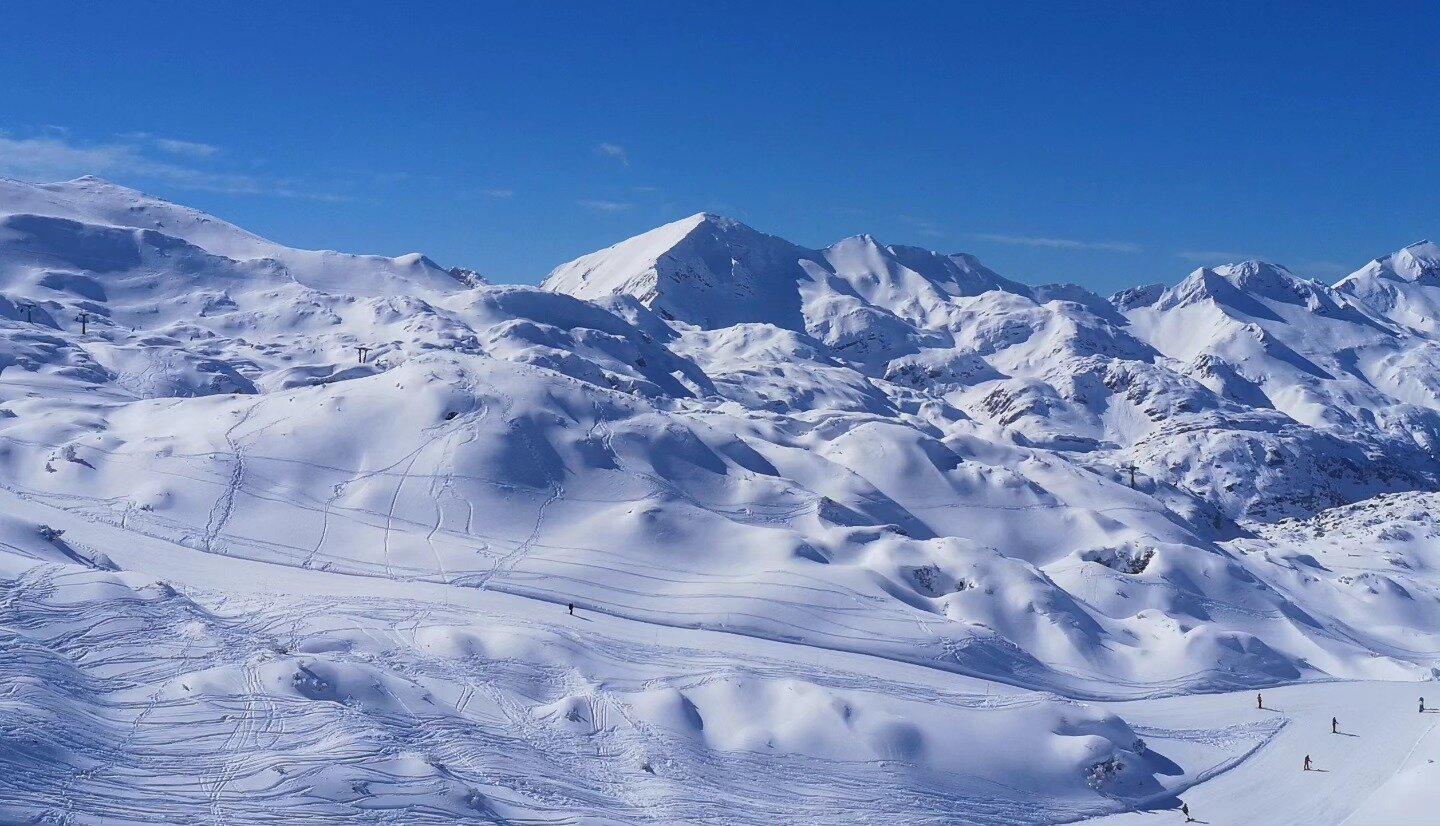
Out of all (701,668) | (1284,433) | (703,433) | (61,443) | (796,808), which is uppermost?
(1284,433)

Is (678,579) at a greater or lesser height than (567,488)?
lesser

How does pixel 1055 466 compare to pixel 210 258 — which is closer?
pixel 1055 466

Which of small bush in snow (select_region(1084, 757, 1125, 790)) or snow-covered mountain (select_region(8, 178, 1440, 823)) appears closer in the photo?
snow-covered mountain (select_region(8, 178, 1440, 823))

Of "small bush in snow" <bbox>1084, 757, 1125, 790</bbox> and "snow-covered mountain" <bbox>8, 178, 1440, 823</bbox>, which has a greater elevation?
"snow-covered mountain" <bbox>8, 178, 1440, 823</bbox>

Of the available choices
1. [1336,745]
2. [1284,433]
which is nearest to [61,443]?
[1336,745]

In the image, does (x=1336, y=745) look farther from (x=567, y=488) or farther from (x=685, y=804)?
(x=567, y=488)

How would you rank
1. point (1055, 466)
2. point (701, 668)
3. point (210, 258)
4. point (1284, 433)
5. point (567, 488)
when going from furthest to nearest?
1. point (1284, 433)
2. point (210, 258)
3. point (1055, 466)
4. point (567, 488)
5. point (701, 668)

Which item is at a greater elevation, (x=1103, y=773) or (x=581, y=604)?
(x=581, y=604)

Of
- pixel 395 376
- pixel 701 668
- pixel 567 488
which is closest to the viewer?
pixel 701 668

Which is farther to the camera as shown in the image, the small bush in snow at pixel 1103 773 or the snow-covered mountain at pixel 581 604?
the small bush in snow at pixel 1103 773

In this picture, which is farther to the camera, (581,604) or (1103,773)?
(581,604)

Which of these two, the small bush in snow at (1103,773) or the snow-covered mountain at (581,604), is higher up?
the snow-covered mountain at (581,604)
